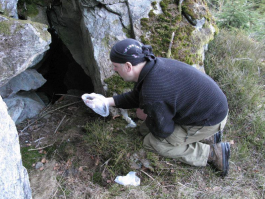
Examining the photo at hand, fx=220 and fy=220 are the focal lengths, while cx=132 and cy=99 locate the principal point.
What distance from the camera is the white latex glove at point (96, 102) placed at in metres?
2.86

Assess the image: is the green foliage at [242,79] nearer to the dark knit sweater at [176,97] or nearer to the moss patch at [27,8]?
the dark knit sweater at [176,97]

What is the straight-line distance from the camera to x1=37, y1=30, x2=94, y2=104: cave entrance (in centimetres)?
516

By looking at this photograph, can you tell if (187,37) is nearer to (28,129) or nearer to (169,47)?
(169,47)

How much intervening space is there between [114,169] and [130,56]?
1.46 metres

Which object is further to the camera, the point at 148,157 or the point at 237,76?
the point at 237,76

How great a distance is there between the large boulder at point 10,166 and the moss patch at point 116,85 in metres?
1.68

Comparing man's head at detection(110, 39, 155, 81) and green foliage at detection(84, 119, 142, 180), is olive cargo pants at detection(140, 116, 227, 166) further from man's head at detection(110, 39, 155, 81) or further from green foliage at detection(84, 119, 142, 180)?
man's head at detection(110, 39, 155, 81)

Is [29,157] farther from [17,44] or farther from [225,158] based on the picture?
[225,158]

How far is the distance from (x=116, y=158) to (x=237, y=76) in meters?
2.63

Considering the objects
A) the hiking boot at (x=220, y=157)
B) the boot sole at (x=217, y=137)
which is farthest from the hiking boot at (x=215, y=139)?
the hiking boot at (x=220, y=157)

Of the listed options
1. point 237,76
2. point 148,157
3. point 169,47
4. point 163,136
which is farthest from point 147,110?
point 237,76

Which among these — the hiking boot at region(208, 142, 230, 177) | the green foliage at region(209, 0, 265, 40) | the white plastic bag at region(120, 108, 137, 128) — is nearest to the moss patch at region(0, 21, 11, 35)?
the white plastic bag at region(120, 108, 137, 128)

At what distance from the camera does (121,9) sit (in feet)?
12.0

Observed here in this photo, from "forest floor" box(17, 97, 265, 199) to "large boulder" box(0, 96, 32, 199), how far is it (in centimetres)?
77
